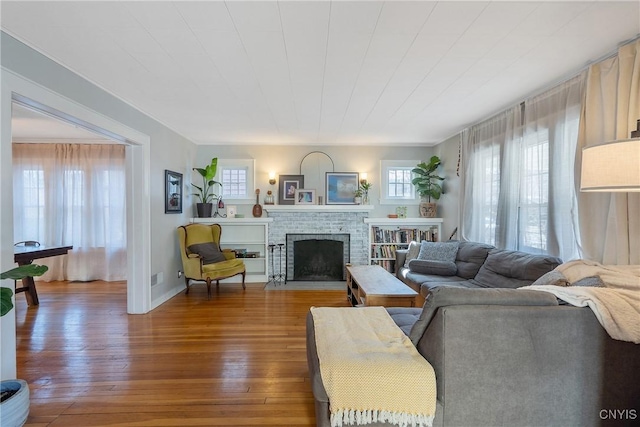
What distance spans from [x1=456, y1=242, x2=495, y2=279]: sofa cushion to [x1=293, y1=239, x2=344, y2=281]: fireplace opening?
207 centimetres

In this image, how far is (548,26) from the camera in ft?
5.98

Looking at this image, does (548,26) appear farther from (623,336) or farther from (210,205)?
(210,205)

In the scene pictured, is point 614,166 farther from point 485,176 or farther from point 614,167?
point 485,176

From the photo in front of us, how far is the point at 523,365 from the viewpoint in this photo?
139 centimetres

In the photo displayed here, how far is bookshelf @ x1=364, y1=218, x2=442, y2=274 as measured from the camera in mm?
5141

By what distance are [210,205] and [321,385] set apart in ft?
13.7

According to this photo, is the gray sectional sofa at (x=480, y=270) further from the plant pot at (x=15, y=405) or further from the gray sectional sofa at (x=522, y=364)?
the plant pot at (x=15, y=405)

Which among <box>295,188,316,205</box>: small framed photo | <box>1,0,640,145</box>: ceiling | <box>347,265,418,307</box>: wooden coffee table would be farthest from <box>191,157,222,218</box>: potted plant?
<box>347,265,418,307</box>: wooden coffee table

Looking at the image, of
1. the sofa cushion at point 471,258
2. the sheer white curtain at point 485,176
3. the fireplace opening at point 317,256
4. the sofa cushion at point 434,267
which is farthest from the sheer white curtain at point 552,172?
the fireplace opening at point 317,256

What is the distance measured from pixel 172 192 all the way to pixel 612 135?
15.6 ft

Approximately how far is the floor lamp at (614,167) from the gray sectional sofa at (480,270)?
137 cm

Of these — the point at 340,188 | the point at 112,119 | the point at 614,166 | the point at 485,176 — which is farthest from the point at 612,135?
the point at 112,119

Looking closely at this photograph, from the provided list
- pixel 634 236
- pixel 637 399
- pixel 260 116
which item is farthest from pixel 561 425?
pixel 260 116

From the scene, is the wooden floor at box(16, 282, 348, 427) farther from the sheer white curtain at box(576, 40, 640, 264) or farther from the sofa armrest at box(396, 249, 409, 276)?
the sheer white curtain at box(576, 40, 640, 264)
